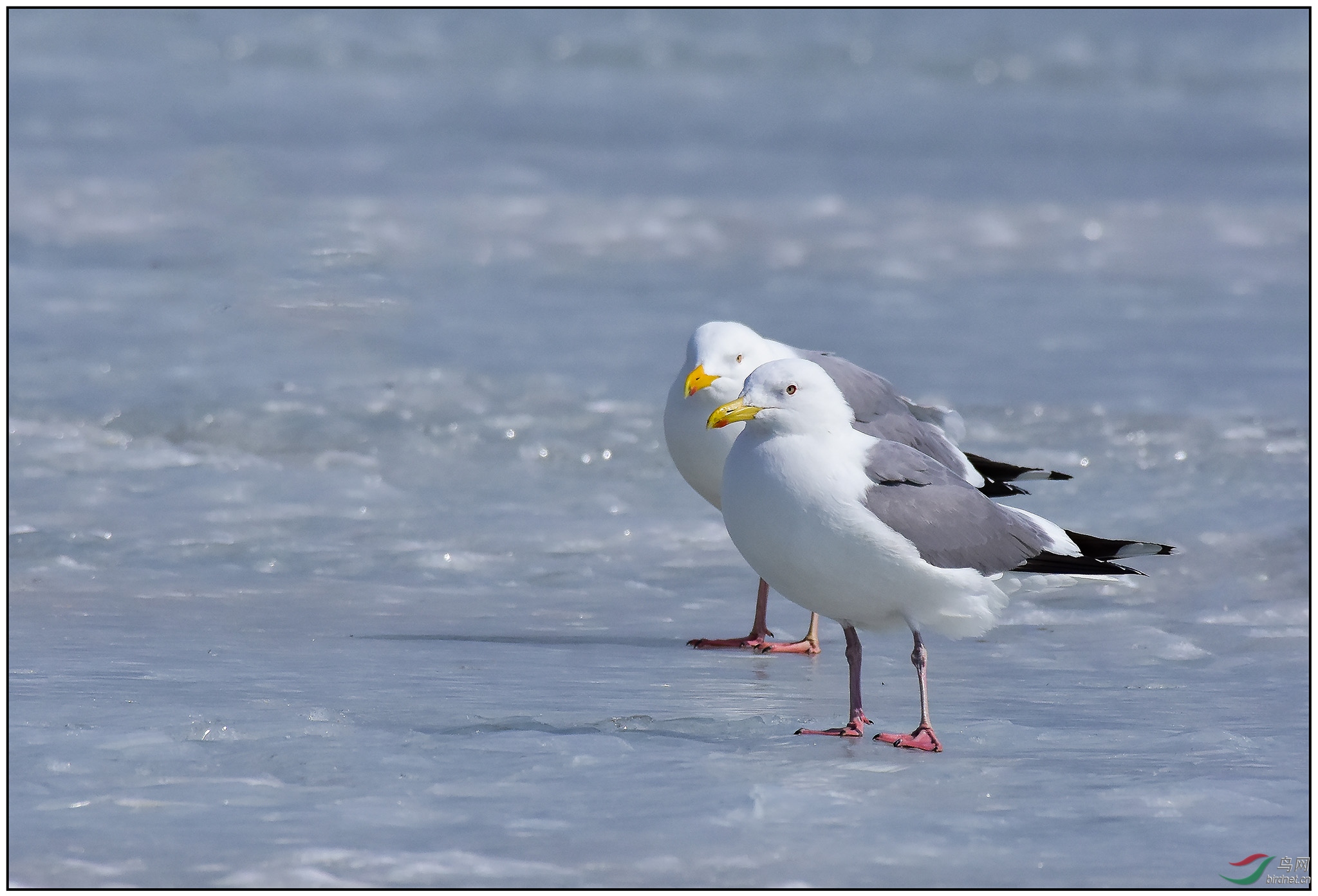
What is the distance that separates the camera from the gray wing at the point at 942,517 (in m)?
4.80

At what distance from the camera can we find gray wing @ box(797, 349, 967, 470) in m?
6.19

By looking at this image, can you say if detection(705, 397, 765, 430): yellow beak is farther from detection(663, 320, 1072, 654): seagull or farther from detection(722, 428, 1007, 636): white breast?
detection(663, 320, 1072, 654): seagull

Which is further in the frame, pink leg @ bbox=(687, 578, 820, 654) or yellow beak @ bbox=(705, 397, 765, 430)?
pink leg @ bbox=(687, 578, 820, 654)

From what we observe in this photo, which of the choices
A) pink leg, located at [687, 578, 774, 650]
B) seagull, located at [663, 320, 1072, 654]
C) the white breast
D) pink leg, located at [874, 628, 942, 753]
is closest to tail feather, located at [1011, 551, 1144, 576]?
the white breast

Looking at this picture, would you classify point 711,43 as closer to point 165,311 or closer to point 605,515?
point 165,311

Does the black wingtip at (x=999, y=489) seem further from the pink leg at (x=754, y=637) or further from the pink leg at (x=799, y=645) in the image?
the pink leg at (x=754, y=637)

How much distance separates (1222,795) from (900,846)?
3.18ft

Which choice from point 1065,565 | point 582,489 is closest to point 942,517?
point 1065,565

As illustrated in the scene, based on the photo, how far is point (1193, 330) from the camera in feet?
37.6

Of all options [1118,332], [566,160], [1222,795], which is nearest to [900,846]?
[1222,795]

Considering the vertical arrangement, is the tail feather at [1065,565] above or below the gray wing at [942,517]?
below

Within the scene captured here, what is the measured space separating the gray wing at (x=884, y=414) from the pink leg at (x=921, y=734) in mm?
1315

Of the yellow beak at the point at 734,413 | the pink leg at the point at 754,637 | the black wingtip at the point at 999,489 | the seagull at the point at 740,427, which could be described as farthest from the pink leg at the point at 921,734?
the black wingtip at the point at 999,489

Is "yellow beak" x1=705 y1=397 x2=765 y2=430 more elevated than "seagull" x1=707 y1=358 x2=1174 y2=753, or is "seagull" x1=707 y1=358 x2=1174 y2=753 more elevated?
"yellow beak" x1=705 y1=397 x2=765 y2=430
